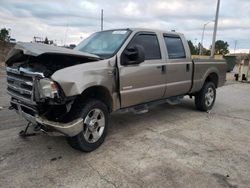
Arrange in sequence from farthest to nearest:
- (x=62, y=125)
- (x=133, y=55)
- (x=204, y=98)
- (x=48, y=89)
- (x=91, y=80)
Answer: (x=204, y=98)
(x=133, y=55)
(x=91, y=80)
(x=62, y=125)
(x=48, y=89)

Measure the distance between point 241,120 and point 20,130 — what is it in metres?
5.12

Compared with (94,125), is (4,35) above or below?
above

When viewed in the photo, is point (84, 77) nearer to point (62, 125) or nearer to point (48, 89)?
point (48, 89)

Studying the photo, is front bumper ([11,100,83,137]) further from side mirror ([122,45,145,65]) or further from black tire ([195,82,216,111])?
black tire ([195,82,216,111])

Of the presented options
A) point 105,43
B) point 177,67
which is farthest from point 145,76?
point 177,67

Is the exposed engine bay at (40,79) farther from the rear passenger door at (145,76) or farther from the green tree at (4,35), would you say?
the green tree at (4,35)

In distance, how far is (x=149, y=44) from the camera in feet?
17.7

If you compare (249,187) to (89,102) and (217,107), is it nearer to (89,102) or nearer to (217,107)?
(89,102)

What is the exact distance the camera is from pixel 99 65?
4195mm

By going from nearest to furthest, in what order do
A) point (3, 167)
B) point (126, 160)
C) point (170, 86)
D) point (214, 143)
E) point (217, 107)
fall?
point (3, 167)
point (126, 160)
point (214, 143)
point (170, 86)
point (217, 107)

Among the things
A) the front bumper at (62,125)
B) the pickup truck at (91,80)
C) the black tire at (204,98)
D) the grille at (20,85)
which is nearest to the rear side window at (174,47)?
the pickup truck at (91,80)

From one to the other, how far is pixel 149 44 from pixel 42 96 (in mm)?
2632

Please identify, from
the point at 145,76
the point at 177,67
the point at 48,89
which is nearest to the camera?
the point at 48,89

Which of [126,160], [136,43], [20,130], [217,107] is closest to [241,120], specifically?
[217,107]
